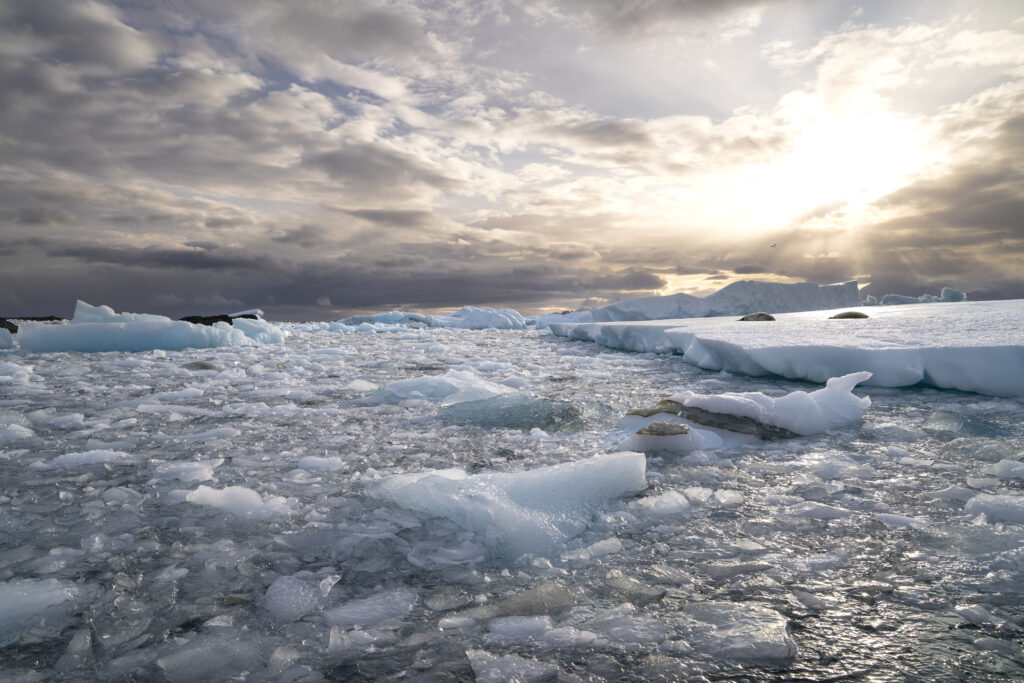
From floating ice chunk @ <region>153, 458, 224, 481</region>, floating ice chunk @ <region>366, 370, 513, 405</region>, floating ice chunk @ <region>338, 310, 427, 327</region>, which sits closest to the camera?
floating ice chunk @ <region>153, 458, 224, 481</region>

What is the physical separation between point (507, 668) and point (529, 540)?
0.58 metres

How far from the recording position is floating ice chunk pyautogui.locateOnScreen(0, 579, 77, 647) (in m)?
1.28

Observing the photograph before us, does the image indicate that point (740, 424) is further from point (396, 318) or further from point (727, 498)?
point (396, 318)

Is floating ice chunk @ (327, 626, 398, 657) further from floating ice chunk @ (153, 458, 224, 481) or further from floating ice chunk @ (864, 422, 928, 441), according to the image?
floating ice chunk @ (864, 422, 928, 441)

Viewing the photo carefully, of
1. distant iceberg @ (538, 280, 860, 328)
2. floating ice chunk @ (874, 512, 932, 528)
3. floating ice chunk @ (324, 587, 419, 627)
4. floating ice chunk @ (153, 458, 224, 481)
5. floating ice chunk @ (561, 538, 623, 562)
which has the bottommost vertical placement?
floating ice chunk @ (324, 587, 419, 627)

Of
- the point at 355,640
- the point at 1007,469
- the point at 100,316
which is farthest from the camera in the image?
the point at 100,316

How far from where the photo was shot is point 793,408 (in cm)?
302

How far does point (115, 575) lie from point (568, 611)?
1276 mm

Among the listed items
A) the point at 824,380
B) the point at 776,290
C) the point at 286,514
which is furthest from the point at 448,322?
the point at 286,514

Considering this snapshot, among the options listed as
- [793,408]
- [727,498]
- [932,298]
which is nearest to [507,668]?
[727,498]

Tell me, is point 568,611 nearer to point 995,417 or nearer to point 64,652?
point 64,652

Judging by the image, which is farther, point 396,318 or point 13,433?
point 396,318

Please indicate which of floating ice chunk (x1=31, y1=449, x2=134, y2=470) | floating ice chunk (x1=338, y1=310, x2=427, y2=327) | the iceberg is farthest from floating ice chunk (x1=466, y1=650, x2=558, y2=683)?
floating ice chunk (x1=338, y1=310, x2=427, y2=327)

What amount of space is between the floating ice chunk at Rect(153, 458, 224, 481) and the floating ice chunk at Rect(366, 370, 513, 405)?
74.5 inches
